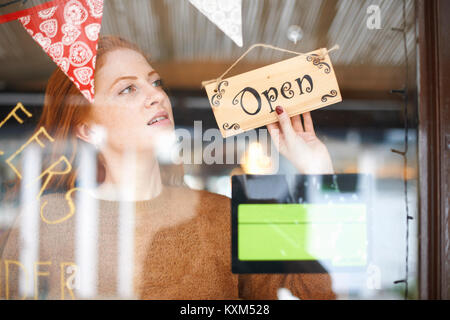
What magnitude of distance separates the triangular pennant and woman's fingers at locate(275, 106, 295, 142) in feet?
0.97

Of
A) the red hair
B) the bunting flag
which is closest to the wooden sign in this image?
the red hair

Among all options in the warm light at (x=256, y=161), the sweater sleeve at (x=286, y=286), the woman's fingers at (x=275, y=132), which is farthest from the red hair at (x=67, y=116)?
the sweater sleeve at (x=286, y=286)

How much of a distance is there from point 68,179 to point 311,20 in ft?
3.59

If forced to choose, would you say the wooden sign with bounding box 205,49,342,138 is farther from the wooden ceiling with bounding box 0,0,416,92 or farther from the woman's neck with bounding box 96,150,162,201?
the woman's neck with bounding box 96,150,162,201

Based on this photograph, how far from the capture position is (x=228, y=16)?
1.57m

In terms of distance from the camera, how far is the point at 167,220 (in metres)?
1.54

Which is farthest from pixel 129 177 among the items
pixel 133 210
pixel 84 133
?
pixel 84 133

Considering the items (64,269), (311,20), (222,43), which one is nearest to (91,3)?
(222,43)

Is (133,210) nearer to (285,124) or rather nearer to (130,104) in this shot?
(130,104)

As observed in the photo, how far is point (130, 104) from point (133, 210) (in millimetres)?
394

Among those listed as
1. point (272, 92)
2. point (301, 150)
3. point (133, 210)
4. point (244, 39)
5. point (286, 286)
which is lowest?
point (286, 286)

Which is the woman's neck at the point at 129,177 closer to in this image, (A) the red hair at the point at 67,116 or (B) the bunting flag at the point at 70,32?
(A) the red hair at the point at 67,116

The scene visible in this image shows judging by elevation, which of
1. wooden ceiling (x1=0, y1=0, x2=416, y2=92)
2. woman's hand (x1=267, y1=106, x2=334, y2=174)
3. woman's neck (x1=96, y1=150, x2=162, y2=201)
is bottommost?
woman's neck (x1=96, y1=150, x2=162, y2=201)

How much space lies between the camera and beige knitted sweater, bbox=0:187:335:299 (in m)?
1.53
